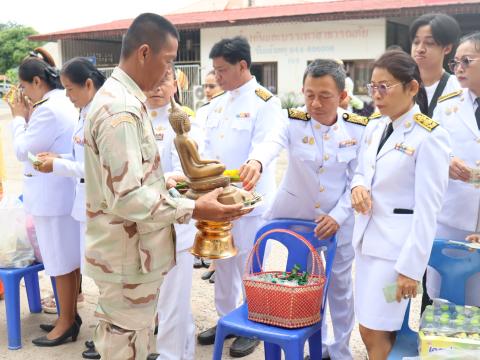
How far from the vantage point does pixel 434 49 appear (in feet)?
10.3

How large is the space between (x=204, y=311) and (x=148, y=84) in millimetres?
2527

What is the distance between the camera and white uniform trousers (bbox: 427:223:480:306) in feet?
8.51

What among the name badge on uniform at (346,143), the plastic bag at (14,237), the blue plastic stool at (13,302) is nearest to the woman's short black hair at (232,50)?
the name badge on uniform at (346,143)

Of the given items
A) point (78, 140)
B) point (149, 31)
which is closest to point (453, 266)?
point (149, 31)

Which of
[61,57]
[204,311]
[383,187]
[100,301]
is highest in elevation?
[61,57]

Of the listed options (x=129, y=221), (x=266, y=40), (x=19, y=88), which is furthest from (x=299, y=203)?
(x=266, y=40)

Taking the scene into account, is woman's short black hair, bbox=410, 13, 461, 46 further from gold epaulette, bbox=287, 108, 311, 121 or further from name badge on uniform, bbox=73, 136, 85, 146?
name badge on uniform, bbox=73, 136, 85, 146

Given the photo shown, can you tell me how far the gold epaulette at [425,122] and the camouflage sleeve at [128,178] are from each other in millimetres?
1063

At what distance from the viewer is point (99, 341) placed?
2.30 m

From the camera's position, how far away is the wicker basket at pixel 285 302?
8.35 ft

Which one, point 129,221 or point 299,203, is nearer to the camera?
point 129,221

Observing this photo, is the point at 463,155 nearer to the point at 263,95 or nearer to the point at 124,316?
the point at 263,95

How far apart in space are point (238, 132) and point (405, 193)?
1596 mm

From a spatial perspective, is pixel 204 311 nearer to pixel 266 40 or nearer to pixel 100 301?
pixel 100 301
